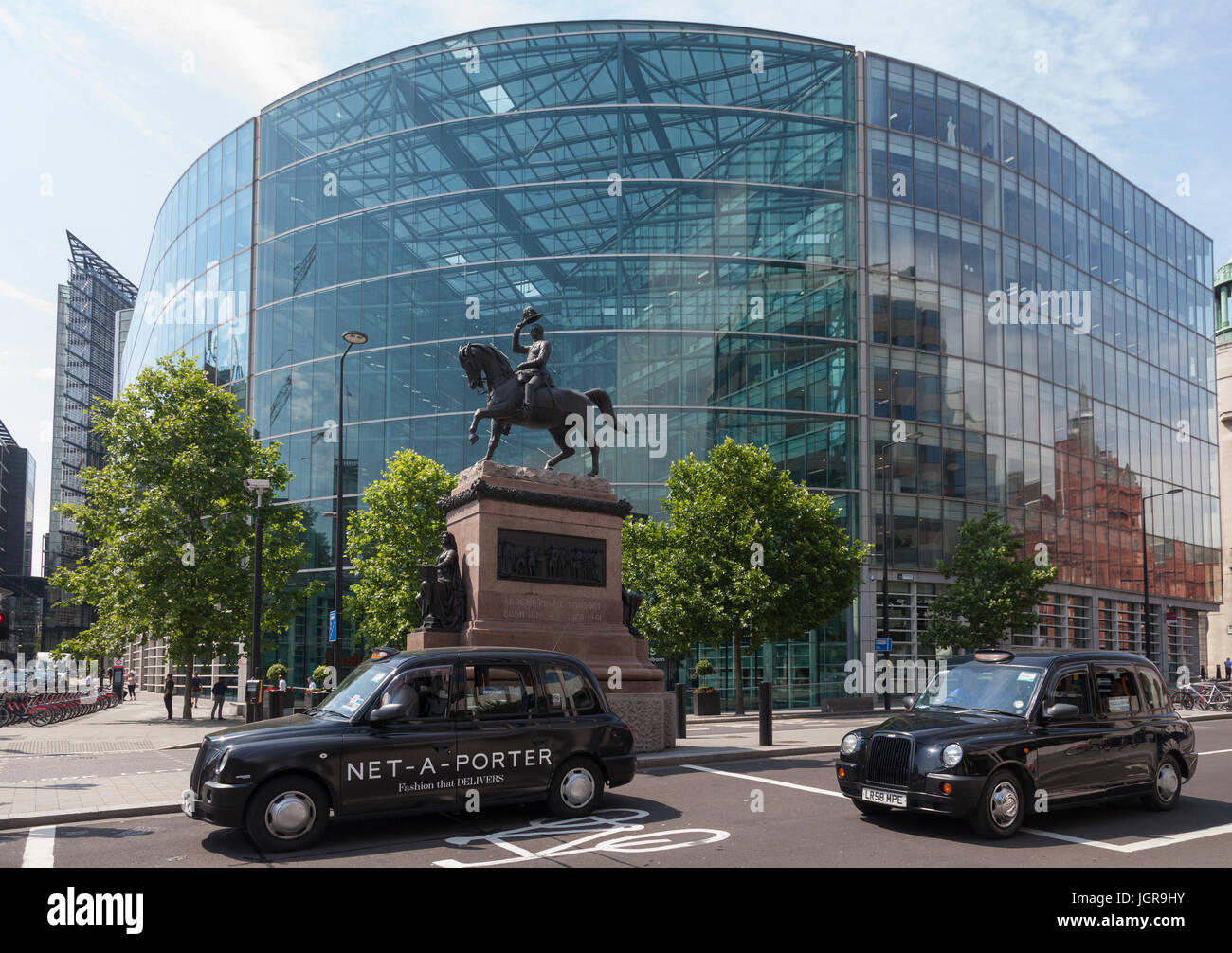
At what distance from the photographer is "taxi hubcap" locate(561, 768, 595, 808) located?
1027 cm

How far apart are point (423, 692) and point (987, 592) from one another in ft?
110

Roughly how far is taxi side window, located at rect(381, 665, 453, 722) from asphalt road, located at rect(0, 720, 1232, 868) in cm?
116

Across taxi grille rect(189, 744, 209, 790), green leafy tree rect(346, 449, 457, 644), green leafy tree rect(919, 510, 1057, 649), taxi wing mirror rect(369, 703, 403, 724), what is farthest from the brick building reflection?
taxi grille rect(189, 744, 209, 790)

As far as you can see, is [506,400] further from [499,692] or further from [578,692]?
[499,692]

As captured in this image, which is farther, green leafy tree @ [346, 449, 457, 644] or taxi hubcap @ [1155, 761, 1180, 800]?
green leafy tree @ [346, 449, 457, 644]

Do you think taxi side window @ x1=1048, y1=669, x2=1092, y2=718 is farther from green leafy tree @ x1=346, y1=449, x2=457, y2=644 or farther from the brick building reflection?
the brick building reflection

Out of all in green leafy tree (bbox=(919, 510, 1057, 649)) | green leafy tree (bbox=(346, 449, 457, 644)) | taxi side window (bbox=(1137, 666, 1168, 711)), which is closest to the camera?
taxi side window (bbox=(1137, 666, 1168, 711))

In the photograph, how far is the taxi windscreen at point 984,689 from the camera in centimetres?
998

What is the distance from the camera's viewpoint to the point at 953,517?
1784 inches

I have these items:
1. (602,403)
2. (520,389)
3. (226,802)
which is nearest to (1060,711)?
(226,802)

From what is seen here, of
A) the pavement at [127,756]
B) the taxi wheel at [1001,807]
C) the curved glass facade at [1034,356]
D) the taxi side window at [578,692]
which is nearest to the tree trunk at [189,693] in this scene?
the pavement at [127,756]
